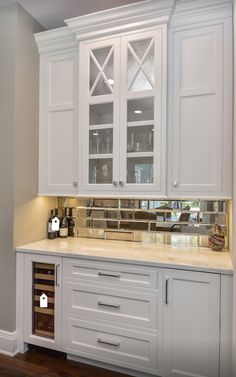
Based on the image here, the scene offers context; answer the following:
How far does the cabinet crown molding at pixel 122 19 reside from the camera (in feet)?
6.36

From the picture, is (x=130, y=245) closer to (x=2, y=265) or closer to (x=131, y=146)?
(x=131, y=146)

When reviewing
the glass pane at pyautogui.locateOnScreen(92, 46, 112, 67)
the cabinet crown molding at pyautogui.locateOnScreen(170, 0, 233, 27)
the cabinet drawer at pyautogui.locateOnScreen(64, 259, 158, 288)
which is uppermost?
the cabinet crown molding at pyautogui.locateOnScreen(170, 0, 233, 27)

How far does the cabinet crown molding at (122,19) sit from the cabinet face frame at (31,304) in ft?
6.00

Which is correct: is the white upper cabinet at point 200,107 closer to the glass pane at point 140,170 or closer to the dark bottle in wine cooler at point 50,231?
the glass pane at point 140,170

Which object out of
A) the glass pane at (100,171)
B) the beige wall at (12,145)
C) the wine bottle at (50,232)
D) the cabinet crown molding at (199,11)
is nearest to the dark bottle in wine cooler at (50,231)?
the wine bottle at (50,232)

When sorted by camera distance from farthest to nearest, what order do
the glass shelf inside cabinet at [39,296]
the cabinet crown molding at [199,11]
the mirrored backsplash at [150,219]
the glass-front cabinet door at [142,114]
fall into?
the mirrored backsplash at [150,219]
the glass shelf inside cabinet at [39,296]
the glass-front cabinet door at [142,114]
the cabinet crown molding at [199,11]

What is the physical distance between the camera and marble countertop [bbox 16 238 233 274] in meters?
1.73

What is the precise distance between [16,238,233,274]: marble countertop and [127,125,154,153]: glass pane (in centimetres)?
79

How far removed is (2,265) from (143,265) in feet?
3.94

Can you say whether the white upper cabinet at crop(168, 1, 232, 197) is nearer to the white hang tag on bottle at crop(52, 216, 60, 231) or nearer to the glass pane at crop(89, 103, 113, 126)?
the glass pane at crop(89, 103, 113, 126)

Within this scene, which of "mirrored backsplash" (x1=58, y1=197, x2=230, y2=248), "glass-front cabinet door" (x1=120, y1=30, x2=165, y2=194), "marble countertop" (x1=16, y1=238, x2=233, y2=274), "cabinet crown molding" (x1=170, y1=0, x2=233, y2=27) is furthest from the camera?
"mirrored backsplash" (x1=58, y1=197, x2=230, y2=248)

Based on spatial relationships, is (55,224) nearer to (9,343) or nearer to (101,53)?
(9,343)

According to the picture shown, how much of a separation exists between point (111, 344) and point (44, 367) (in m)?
0.56

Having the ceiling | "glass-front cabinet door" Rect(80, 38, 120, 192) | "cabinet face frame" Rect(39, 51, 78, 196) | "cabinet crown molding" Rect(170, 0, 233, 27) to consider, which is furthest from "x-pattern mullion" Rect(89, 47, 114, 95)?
"cabinet crown molding" Rect(170, 0, 233, 27)
